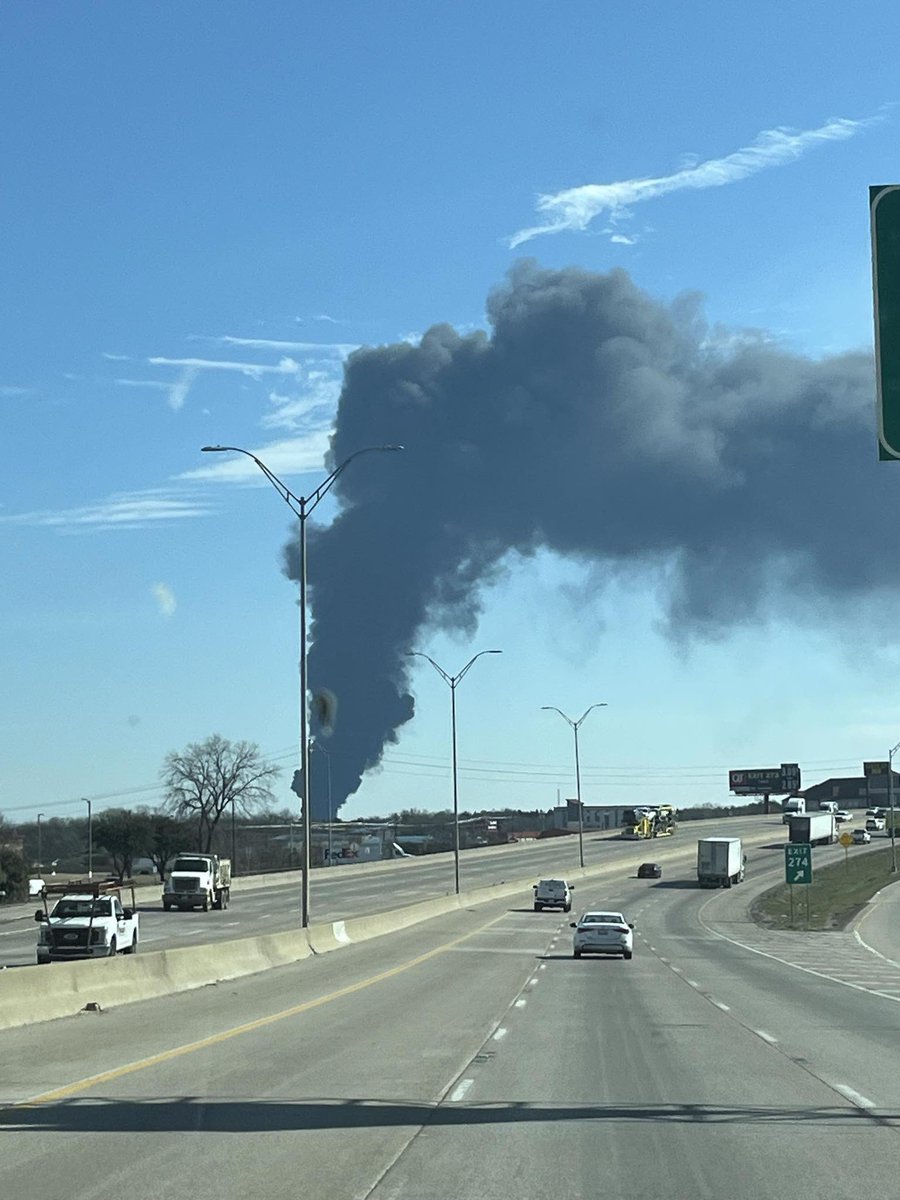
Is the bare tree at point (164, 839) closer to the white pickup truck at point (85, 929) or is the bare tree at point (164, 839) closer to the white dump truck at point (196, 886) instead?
the white dump truck at point (196, 886)

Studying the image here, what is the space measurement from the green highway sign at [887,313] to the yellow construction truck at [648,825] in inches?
5673

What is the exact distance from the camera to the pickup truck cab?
7781 cm

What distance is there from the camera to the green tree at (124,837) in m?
138

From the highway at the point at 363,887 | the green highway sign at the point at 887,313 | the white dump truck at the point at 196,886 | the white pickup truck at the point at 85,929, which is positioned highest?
the green highway sign at the point at 887,313

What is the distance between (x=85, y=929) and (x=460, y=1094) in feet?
86.4

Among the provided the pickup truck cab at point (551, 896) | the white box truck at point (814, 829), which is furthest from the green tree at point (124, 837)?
the pickup truck cab at point (551, 896)

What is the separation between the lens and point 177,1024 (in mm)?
22750

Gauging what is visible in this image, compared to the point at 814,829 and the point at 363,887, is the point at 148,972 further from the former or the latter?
the point at 814,829

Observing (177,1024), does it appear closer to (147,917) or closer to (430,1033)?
(430,1033)

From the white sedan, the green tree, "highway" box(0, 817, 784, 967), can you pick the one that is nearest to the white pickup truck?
"highway" box(0, 817, 784, 967)

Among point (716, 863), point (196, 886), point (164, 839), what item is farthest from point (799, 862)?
point (164, 839)

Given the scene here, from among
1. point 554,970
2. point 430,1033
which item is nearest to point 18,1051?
point 430,1033

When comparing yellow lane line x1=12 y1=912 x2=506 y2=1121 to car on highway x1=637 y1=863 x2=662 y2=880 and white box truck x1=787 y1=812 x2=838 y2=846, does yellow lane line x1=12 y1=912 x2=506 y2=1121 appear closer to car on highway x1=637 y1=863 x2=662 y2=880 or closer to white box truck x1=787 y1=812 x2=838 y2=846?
car on highway x1=637 y1=863 x2=662 y2=880

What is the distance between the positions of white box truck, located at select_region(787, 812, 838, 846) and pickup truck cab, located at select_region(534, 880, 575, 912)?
163 feet
